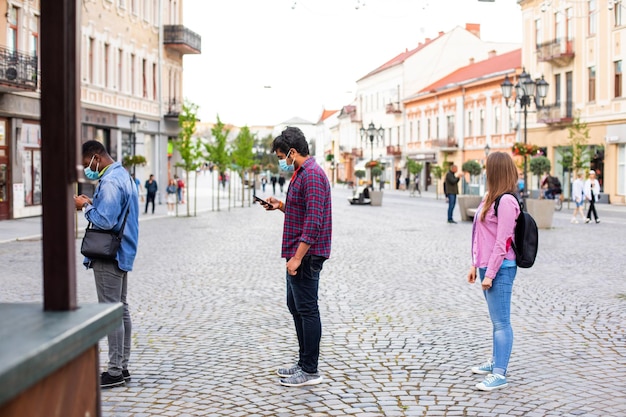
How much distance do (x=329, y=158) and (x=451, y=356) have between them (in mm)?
94574

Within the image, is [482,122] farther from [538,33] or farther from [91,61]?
[91,61]

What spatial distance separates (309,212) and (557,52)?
44.3m

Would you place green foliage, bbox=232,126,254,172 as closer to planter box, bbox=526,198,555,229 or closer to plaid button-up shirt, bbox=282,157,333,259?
planter box, bbox=526,198,555,229

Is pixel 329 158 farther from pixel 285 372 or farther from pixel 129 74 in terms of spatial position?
pixel 285 372

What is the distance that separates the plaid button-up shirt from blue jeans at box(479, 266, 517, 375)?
127 cm

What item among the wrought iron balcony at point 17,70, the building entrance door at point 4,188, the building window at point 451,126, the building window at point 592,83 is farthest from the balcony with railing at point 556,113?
the building entrance door at point 4,188

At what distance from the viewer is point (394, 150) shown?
8500 cm

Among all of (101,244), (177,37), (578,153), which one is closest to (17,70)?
(177,37)

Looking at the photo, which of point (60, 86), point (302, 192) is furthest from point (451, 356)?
point (60, 86)

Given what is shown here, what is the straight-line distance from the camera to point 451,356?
7.21 metres

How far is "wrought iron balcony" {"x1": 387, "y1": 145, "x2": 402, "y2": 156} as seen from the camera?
84062 millimetres

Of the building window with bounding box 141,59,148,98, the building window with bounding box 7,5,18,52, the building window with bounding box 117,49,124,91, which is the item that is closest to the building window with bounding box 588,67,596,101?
the building window with bounding box 141,59,148,98

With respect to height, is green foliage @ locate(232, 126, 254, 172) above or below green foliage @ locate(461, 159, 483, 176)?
above

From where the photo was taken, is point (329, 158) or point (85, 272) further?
point (329, 158)
